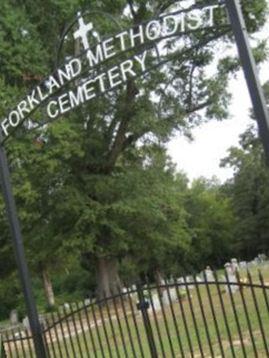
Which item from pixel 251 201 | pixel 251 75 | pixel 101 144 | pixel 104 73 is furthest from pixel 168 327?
pixel 251 201

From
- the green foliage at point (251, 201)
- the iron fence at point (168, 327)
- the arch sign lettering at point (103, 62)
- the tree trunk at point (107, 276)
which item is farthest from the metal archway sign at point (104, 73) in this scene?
the green foliage at point (251, 201)

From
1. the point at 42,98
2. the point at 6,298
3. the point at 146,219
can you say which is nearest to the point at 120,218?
the point at 146,219

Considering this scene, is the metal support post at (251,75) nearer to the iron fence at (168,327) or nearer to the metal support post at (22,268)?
the iron fence at (168,327)

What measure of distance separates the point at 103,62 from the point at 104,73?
0.13 m

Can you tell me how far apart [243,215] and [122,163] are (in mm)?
33359

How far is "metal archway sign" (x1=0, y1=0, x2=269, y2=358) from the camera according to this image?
20.6 feet

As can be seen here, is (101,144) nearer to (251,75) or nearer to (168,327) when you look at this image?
(168,327)

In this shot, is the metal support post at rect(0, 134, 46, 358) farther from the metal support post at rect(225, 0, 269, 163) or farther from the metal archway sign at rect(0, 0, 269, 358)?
the metal support post at rect(225, 0, 269, 163)

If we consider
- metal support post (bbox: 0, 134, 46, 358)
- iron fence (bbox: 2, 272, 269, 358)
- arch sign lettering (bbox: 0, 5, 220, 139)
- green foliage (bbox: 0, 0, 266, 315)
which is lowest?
iron fence (bbox: 2, 272, 269, 358)

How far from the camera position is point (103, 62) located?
7.77 metres

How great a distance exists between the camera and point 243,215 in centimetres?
6028

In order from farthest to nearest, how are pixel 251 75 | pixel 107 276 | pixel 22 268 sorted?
pixel 107 276 → pixel 22 268 → pixel 251 75

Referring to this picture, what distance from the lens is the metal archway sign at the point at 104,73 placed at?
20.6 ft

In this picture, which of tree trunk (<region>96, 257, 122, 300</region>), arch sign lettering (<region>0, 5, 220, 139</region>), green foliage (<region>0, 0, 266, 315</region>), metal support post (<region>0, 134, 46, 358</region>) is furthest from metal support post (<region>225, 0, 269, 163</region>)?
tree trunk (<region>96, 257, 122, 300</region>)
